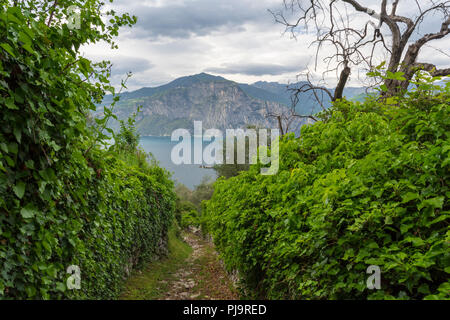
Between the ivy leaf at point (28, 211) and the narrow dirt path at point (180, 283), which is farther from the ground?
the ivy leaf at point (28, 211)

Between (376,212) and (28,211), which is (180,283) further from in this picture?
(376,212)

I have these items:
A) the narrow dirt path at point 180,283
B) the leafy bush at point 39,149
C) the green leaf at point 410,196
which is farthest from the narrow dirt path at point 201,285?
the green leaf at point 410,196

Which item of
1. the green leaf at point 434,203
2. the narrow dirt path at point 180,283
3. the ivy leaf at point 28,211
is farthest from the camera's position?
the narrow dirt path at point 180,283

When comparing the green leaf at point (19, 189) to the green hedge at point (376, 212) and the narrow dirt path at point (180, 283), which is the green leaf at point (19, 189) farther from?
the narrow dirt path at point (180, 283)

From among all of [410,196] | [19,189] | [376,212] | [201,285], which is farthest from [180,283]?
[410,196]

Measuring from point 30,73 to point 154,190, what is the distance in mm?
9171

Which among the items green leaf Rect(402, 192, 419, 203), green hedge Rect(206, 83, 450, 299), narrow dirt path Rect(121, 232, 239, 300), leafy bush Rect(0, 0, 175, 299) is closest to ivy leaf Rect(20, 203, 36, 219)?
leafy bush Rect(0, 0, 175, 299)

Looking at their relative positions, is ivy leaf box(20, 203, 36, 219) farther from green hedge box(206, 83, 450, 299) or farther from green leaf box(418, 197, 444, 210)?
green leaf box(418, 197, 444, 210)

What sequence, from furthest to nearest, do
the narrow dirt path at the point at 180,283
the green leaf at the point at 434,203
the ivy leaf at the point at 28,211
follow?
1. the narrow dirt path at the point at 180,283
2. the ivy leaf at the point at 28,211
3. the green leaf at the point at 434,203

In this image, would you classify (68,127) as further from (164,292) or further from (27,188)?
(164,292)

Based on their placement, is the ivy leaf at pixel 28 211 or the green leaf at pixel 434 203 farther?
the ivy leaf at pixel 28 211

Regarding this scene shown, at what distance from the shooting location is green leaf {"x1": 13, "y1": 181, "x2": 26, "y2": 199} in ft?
6.66

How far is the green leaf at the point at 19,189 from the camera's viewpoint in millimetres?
2029

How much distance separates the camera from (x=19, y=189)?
207 centimetres
